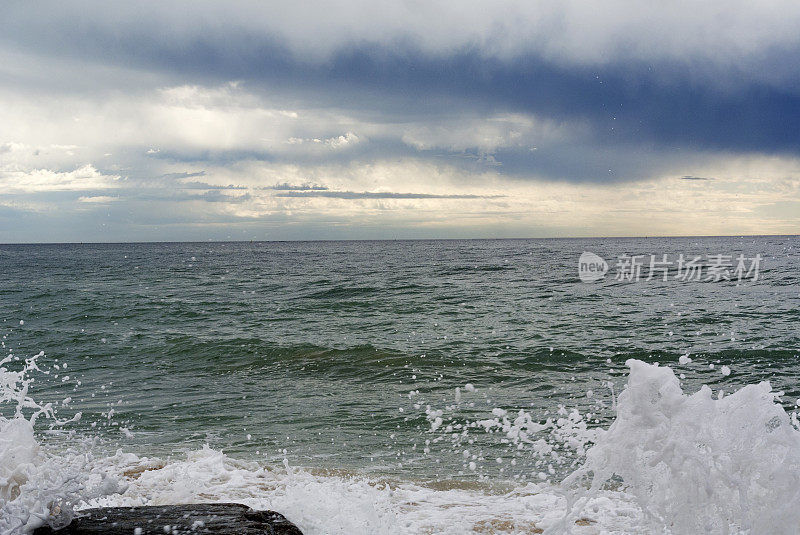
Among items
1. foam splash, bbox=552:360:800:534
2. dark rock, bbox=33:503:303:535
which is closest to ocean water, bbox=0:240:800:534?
foam splash, bbox=552:360:800:534

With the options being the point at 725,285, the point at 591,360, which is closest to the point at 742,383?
the point at 591,360

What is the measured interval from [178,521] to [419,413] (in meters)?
5.38

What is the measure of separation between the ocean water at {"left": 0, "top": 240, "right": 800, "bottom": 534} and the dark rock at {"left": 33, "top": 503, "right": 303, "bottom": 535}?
0.67ft

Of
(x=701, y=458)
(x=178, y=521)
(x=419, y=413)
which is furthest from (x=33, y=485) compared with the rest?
(x=419, y=413)

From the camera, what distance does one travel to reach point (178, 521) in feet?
11.0

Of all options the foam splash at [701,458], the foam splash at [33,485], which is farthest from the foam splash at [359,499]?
the foam splash at [33,485]

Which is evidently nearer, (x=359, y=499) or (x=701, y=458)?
(x=701, y=458)

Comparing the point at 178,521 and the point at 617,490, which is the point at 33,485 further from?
the point at 617,490

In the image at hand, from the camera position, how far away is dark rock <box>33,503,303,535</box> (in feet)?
10.7

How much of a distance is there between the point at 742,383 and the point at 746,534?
706 cm

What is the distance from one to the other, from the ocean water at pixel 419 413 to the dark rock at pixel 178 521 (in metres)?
0.20

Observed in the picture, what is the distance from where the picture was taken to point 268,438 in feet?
24.4

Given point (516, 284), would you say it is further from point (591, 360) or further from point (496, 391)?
point (496, 391)

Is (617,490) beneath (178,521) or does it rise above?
beneath
